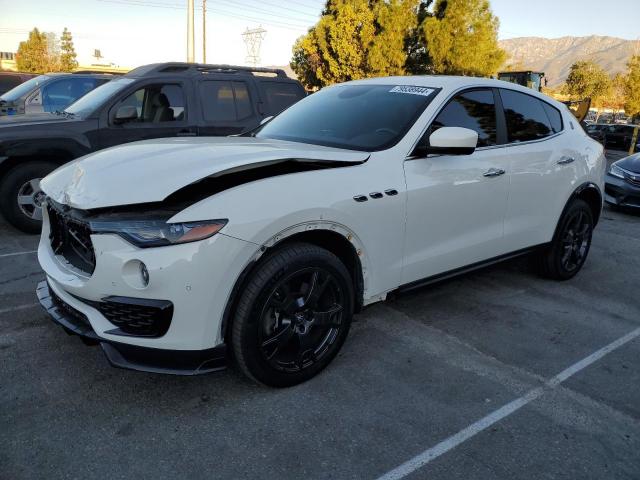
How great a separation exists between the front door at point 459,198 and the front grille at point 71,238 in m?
1.80

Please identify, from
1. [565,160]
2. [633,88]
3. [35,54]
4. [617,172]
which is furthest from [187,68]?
[35,54]

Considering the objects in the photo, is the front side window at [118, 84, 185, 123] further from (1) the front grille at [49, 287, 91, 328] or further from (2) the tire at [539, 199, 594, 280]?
(2) the tire at [539, 199, 594, 280]

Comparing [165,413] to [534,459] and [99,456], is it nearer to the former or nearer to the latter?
[99,456]

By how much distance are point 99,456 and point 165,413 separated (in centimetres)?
39

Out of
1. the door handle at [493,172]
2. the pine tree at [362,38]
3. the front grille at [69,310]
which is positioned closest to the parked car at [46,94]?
the front grille at [69,310]

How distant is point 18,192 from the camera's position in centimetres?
583

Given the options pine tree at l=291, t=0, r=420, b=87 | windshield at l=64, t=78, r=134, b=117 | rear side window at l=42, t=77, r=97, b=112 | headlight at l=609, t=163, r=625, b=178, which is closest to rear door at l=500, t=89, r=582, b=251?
windshield at l=64, t=78, r=134, b=117

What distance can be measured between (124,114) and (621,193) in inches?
299

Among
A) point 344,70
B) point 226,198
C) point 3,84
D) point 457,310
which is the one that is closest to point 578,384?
point 457,310

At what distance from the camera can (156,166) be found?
8.77 ft

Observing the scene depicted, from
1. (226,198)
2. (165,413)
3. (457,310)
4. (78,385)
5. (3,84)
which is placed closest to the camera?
(226,198)

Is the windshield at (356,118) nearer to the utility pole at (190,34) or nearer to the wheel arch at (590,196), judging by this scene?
the wheel arch at (590,196)

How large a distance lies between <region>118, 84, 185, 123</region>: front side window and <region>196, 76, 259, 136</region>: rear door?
0.87 feet

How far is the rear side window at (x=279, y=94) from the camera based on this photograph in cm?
724
